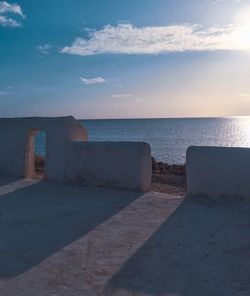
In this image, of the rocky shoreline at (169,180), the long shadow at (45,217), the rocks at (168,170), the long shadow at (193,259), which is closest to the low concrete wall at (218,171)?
the long shadow at (193,259)

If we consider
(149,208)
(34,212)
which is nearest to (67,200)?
(34,212)

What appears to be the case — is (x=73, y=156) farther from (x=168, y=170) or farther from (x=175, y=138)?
(x=175, y=138)

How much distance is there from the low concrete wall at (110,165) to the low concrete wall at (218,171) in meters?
1.18

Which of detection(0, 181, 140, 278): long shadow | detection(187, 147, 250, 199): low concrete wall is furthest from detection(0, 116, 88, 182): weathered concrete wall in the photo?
detection(187, 147, 250, 199): low concrete wall

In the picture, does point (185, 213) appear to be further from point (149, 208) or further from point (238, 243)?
point (238, 243)

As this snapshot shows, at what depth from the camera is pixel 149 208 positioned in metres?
8.62

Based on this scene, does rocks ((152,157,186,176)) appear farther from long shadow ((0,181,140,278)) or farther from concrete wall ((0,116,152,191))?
long shadow ((0,181,140,278))

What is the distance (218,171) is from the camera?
29.7 feet

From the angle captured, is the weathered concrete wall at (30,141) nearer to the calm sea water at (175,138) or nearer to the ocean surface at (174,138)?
the ocean surface at (174,138)

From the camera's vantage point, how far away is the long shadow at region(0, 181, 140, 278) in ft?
20.2

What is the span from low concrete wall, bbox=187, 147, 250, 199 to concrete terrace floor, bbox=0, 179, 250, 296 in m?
0.32

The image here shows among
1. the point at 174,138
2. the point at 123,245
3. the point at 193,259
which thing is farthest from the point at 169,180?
the point at 174,138

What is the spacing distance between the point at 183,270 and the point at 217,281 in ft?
1.70

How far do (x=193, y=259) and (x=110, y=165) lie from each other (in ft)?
16.2
